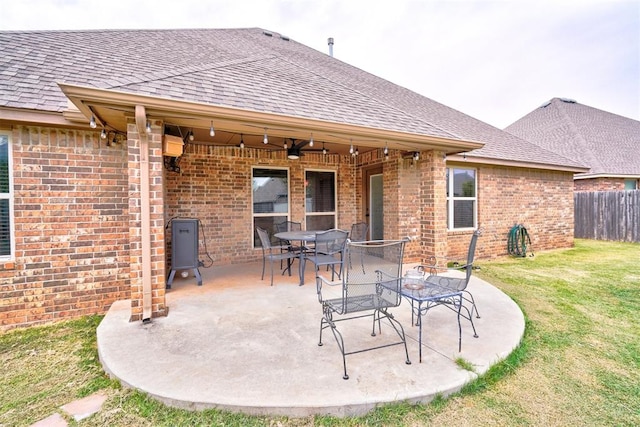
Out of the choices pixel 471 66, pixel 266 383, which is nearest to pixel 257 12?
pixel 471 66

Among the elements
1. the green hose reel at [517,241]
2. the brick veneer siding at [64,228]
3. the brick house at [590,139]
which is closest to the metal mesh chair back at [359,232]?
the brick veneer siding at [64,228]

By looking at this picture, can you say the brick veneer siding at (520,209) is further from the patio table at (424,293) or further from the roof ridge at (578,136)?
the roof ridge at (578,136)

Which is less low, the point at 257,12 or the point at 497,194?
the point at 257,12

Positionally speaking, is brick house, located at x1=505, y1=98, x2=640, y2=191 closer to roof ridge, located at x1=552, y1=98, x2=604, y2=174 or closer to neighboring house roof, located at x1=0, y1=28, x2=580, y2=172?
roof ridge, located at x1=552, y1=98, x2=604, y2=174

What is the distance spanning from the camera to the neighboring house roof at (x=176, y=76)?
3703 millimetres

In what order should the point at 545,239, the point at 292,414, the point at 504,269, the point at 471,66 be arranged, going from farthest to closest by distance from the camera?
the point at 471,66 → the point at 545,239 → the point at 504,269 → the point at 292,414

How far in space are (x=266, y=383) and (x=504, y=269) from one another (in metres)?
6.48

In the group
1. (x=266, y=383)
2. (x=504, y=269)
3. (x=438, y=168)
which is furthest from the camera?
(x=504, y=269)

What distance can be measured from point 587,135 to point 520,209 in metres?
10.9

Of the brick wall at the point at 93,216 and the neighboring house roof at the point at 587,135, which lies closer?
the brick wall at the point at 93,216

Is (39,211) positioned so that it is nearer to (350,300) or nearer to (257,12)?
(350,300)

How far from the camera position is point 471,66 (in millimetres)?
18156

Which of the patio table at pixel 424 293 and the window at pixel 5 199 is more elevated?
the window at pixel 5 199

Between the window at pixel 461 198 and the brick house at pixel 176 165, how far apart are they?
0.04 metres
